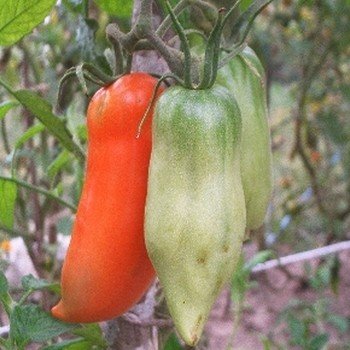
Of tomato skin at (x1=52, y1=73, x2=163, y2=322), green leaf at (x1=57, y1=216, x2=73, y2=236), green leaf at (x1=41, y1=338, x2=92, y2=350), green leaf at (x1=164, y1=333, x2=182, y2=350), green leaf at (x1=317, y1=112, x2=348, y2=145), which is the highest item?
tomato skin at (x1=52, y1=73, x2=163, y2=322)

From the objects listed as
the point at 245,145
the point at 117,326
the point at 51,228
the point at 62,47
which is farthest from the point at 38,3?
the point at 62,47

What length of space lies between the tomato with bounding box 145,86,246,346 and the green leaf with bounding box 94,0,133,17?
0.25 metres

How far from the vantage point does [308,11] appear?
8.13ft

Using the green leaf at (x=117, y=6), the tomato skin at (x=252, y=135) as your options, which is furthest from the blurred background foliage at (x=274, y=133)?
the tomato skin at (x=252, y=135)

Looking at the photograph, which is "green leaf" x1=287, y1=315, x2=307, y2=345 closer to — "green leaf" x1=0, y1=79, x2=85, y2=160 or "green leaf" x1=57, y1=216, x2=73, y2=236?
"green leaf" x1=57, y1=216, x2=73, y2=236

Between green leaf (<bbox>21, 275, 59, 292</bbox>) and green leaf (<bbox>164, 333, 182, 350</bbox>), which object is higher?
green leaf (<bbox>21, 275, 59, 292</bbox>)

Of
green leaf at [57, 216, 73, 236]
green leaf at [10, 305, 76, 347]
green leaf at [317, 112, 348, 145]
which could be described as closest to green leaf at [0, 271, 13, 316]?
green leaf at [10, 305, 76, 347]

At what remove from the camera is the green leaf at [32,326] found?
2.31ft

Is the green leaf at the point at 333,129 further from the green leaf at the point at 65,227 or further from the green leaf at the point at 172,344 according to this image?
the green leaf at the point at 172,344

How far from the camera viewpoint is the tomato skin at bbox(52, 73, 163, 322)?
61cm

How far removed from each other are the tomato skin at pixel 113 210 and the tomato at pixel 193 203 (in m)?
0.05

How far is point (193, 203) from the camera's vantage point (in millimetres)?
538

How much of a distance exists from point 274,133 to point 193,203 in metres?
2.31

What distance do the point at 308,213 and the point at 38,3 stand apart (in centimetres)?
235
